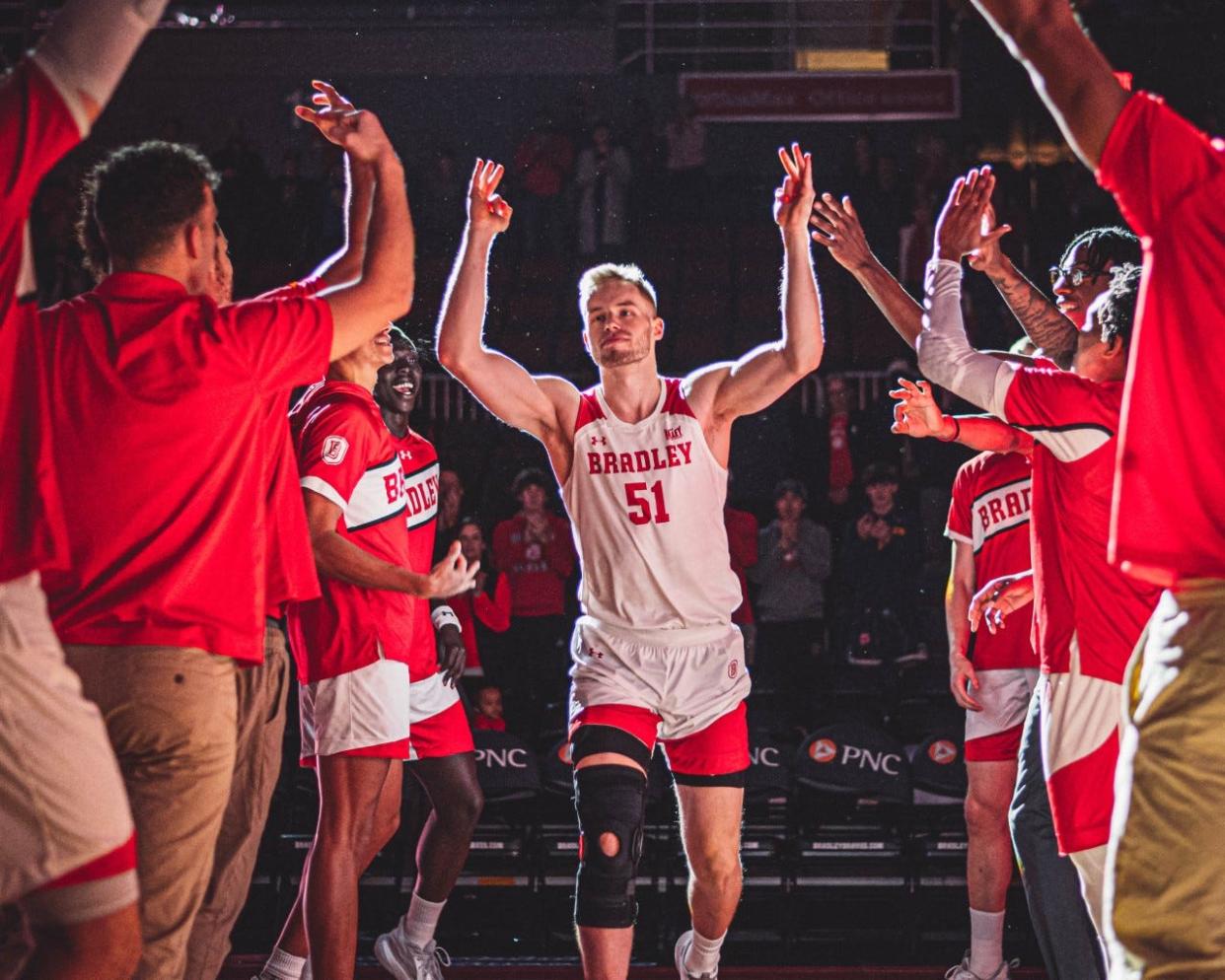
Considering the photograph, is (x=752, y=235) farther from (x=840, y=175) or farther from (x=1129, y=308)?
(x=1129, y=308)

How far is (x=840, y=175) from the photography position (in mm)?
15672

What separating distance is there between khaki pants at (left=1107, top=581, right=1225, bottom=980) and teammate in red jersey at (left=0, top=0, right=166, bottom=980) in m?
1.79

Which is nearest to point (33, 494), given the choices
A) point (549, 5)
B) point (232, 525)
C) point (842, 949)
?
point (232, 525)

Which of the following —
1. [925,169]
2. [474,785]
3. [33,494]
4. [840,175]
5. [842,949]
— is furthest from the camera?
[840,175]

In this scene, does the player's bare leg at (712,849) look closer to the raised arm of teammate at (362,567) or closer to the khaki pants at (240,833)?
the raised arm of teammate at (362,567)

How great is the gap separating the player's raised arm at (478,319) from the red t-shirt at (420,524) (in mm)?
579

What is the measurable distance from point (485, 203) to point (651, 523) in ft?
3.95

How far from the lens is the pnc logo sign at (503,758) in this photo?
691 cm

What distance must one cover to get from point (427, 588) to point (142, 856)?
45.7 inches

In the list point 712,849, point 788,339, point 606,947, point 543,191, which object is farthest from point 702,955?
point 543,191

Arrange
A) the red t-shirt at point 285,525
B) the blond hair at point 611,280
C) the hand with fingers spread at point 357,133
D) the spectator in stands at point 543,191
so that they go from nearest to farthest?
1. the hand with fingers spread at point 357,133
2. the red t-shirt at point 285,525
3. the blond hair at point 611,280
4. the spectator in stands at point 543,191

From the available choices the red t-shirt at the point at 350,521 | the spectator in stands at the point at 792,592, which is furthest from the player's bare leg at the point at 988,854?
the spectator in stands at the point at 792,592

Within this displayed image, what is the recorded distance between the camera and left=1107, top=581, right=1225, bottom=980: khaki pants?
2199 millimetres

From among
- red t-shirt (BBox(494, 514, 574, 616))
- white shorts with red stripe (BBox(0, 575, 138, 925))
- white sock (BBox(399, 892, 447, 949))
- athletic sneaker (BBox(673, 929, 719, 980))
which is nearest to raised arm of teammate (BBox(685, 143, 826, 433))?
athletic sneaker (BBox(673, 929, 719, 980))
